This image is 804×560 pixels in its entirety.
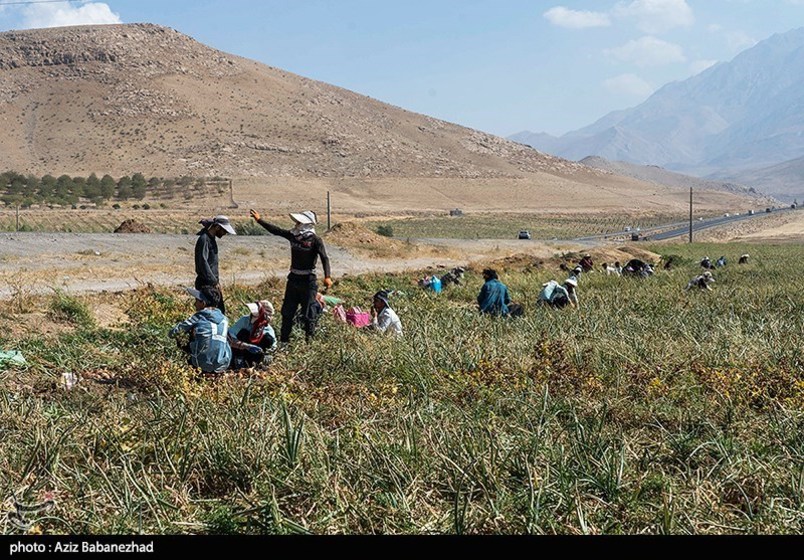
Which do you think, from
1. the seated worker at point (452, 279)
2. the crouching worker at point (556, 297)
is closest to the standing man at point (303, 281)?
the crouching worker at point (556, 297)

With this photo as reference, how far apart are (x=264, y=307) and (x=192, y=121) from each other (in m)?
102

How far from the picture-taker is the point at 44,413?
4.98 meters

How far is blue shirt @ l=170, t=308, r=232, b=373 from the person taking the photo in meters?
6.43

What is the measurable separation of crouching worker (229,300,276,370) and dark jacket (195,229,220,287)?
2.43 feet

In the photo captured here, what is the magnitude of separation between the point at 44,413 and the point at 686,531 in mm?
3883

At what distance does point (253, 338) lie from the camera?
23.1ft

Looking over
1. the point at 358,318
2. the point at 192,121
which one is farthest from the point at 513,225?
the point at 358,318

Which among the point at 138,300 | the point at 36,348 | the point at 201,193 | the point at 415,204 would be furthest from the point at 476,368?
the point at 415,204

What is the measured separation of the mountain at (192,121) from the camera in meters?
93.0

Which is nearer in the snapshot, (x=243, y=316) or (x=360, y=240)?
(x=243, y=316)

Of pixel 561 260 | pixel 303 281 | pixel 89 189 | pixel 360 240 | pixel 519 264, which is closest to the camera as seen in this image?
pixel 303 281

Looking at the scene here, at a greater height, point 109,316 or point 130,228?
point 130,228

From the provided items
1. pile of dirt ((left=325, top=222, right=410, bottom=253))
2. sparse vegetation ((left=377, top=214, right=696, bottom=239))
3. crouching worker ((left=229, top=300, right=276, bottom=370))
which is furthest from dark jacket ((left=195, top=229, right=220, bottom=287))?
sparse vegetation ((left=377, top=214, right=696, bottom=239))

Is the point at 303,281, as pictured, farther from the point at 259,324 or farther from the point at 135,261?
the point at 135,261
